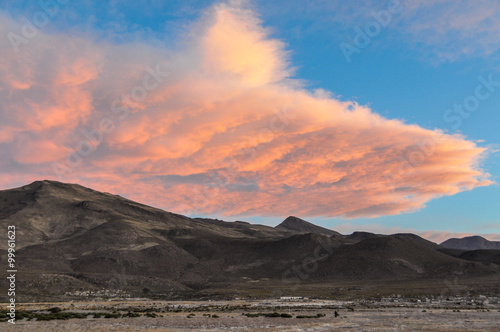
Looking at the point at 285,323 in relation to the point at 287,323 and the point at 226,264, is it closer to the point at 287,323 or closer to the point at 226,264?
the point at 287,323

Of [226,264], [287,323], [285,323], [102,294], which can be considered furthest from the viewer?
[226,264]

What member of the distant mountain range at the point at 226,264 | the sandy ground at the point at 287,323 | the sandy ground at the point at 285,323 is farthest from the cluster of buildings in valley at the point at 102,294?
the sandy ground at the point at 287,323

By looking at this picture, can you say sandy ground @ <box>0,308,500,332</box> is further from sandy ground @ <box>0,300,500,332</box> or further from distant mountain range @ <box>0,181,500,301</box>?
distant mountain range @ <box>0,181,500,301</box>

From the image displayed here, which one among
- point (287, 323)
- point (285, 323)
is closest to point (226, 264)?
point (287, 323)

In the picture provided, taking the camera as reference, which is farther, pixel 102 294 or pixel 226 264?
pixel 226 264

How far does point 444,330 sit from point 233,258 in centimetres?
15210

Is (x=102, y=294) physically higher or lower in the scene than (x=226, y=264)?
lower

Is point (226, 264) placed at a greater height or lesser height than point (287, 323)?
greater

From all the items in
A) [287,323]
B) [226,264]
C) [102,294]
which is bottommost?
[102,294]

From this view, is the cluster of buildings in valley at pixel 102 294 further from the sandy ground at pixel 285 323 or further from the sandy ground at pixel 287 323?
the sandy ground at pixel 287 323

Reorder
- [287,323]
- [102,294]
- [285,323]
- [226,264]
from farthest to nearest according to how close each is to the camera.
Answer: [226,264] → [102,294] → [287,323] → [285,323]

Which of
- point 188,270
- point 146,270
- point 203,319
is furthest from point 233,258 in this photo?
point 203,319

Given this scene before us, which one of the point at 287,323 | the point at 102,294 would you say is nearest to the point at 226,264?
the point at 102,294

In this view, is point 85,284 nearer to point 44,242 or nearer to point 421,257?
point 44,242
